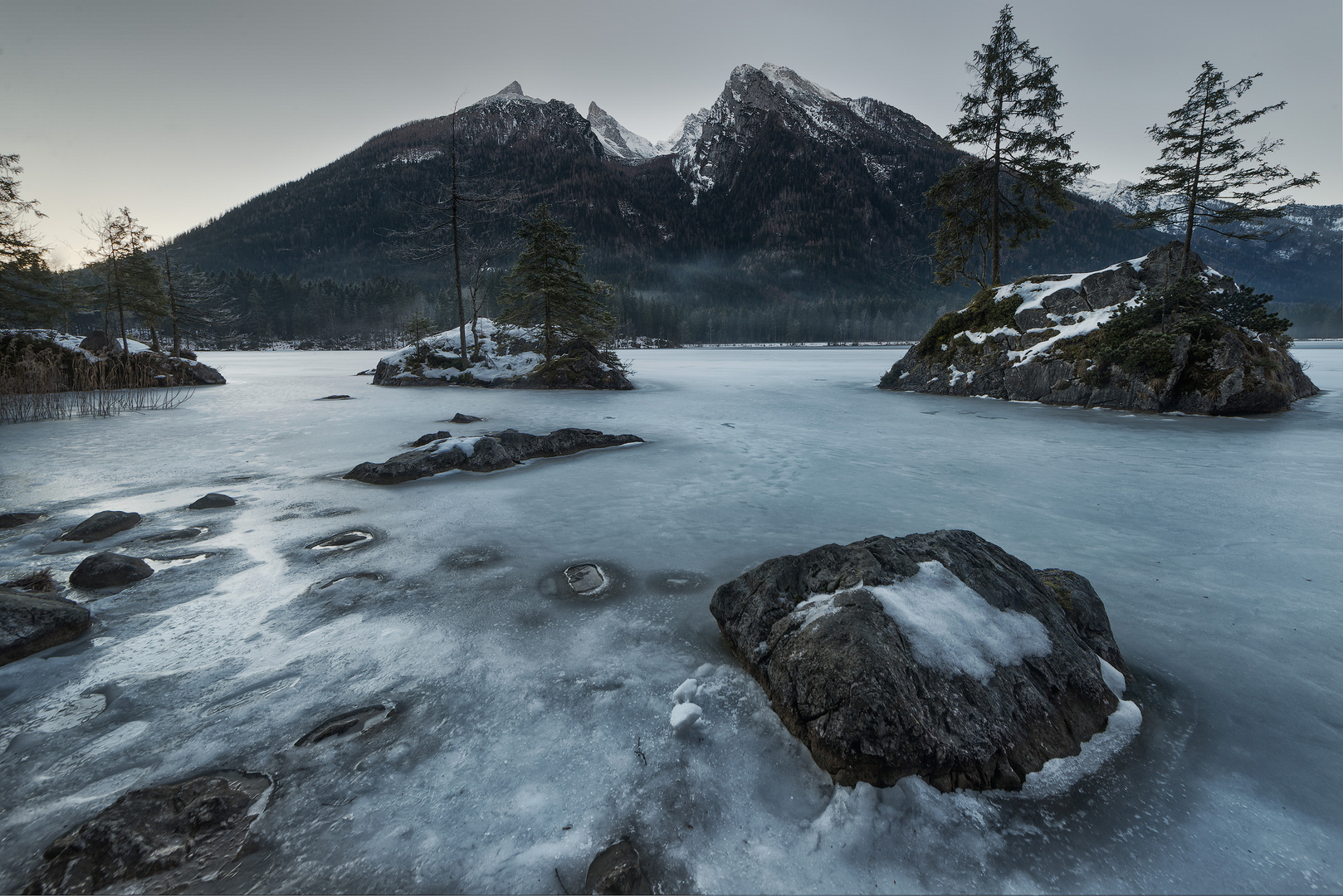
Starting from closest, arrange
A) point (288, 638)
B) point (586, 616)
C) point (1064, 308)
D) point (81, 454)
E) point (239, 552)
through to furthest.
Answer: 1. point (288, 638)
2. point (586, 616)
3. point (239, 552)
4. point (81, 454)
5. point (1064, 308)

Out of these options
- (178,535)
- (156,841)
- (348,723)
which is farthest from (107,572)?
(156,841)

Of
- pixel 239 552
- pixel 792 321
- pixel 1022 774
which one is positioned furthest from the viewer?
pixel 792 321

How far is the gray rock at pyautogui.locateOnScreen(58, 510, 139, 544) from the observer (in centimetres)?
459

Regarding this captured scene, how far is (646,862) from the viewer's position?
1.70m

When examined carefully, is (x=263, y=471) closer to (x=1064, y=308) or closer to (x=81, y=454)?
(x=81, y=454)

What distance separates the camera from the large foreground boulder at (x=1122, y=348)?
12484 mm

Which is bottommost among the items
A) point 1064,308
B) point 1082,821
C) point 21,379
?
point 1082,821

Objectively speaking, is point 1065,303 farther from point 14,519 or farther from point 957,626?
point 14,519

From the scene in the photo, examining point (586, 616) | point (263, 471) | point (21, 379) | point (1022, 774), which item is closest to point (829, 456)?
point (586, 616)

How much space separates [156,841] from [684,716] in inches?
74.2

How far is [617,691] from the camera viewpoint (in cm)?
261

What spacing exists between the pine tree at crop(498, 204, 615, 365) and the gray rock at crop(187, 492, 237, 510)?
16.9 meters

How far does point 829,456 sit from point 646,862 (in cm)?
747

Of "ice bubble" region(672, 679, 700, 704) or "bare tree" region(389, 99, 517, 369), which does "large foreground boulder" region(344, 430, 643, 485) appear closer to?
"ice bubble" region(672, 679, 700, 704)
